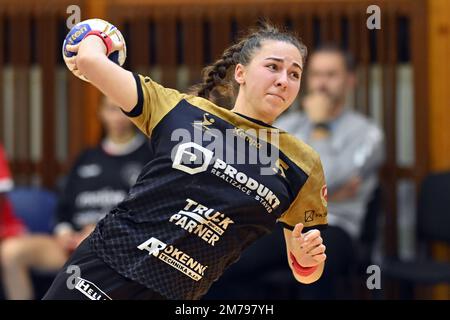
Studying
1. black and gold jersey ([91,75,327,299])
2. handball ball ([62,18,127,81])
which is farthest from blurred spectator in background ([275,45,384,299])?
handball ball ([62,18,127,81])

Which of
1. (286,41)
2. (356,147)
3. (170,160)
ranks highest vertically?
(286,41)

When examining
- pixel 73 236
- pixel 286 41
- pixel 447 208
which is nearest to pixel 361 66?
pixel 447 208

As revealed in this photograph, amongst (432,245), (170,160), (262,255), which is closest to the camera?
(170,160)

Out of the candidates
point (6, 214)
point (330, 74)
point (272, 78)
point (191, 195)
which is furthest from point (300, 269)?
point (6, 214)

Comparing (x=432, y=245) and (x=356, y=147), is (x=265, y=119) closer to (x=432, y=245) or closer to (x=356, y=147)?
(x=356, y=147)

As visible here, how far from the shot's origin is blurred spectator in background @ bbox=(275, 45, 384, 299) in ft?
24.1

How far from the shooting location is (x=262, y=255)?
290 inches

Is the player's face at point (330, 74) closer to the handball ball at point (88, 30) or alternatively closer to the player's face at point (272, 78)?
the player's face at point (272, 78)

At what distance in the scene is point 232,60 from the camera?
4.52 metres

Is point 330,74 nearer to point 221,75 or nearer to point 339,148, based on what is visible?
point 339,148

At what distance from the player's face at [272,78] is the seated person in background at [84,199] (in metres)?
3.32

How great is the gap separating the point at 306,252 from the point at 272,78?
2.58ft

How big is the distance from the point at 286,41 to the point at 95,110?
4411mm

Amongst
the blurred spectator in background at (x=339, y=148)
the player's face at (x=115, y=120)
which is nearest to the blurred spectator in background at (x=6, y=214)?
the player's face at (x=115, y=120)
